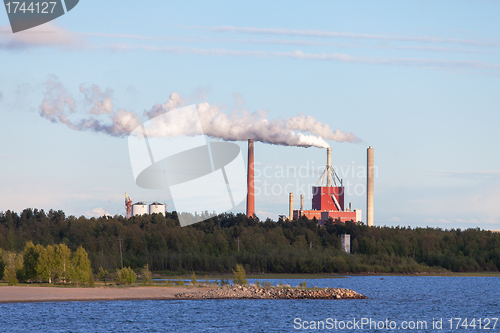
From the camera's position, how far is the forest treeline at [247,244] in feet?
456

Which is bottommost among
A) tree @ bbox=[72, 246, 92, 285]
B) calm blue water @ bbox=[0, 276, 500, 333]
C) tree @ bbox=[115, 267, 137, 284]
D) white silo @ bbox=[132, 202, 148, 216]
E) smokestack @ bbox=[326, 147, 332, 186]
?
calm blue water @ bbox=[0, 276, 500, 333]

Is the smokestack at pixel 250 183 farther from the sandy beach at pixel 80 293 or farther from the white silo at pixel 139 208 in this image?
the sandy beach at pixel 80 293

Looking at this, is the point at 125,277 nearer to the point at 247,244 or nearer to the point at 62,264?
Result: the point at 62,264

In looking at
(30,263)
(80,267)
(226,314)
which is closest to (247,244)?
(80,267)

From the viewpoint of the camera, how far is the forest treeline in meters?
139

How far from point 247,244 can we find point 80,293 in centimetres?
7760

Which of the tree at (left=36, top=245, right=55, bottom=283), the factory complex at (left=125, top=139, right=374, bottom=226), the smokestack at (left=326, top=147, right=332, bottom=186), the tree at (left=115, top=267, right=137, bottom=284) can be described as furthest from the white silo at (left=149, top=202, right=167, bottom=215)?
the tree at (left=36, top=245, right=55, bottom=283)

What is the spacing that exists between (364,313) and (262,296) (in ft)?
54.6

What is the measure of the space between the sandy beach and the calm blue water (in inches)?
29.3

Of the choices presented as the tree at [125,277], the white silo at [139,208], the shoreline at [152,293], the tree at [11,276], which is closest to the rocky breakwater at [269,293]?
the shoreline at [152,293]

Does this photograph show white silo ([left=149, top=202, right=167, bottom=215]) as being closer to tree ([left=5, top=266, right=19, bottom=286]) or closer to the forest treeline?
the forest treeline

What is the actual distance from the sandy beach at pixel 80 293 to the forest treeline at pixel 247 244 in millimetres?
47652

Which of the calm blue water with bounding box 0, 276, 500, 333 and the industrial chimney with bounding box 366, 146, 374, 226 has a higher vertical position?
the industrial chimney with bounding box 366, 146, 374, 226

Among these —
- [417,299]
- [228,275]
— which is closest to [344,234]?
[228,275]
